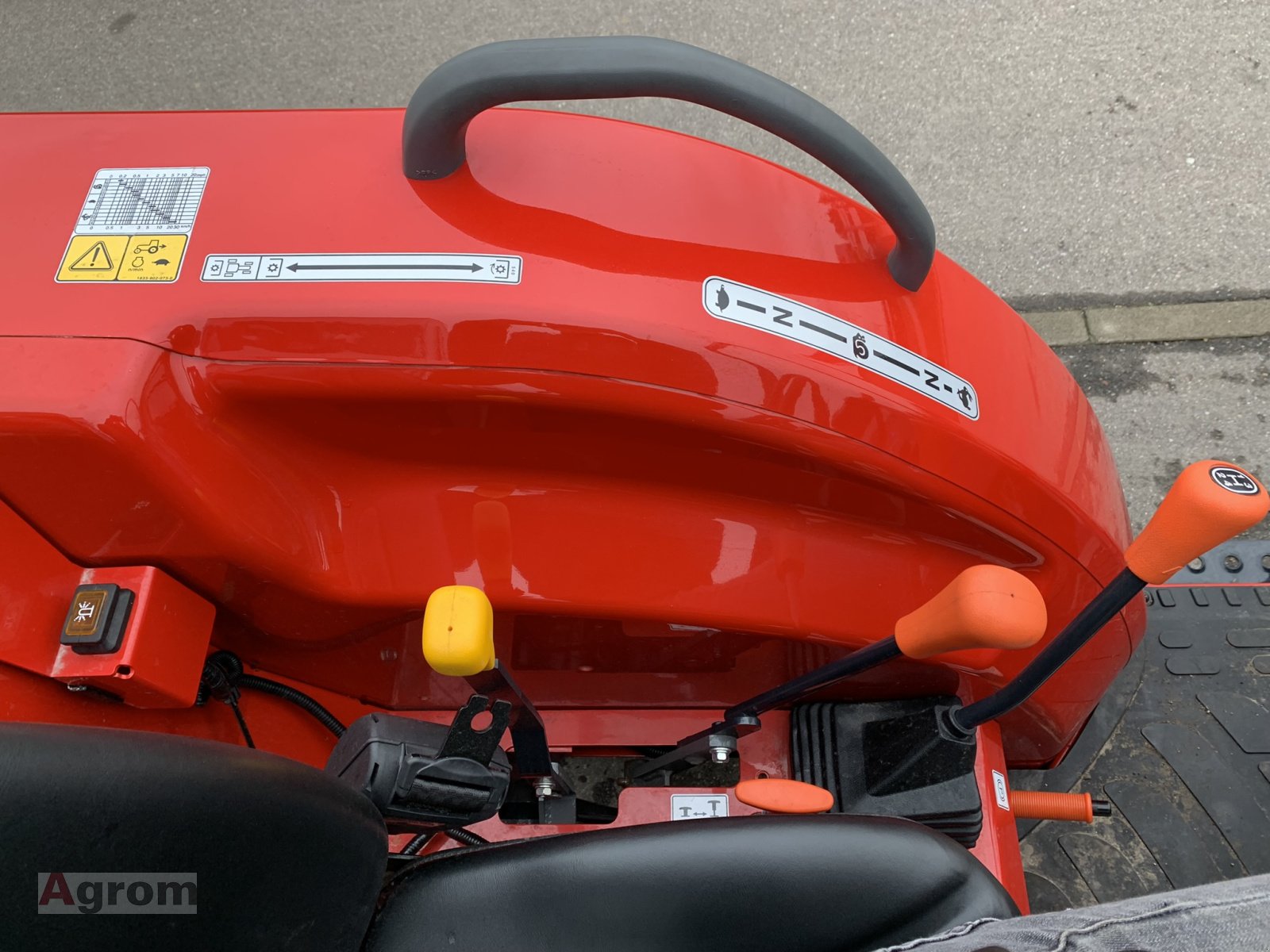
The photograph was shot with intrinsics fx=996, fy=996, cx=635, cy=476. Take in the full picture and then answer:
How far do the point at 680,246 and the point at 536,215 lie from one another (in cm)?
12

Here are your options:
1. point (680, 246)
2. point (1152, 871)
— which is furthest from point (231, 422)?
point (1152, 871)

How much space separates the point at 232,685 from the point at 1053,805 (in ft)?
2.76

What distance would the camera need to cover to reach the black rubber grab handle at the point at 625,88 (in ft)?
2.25

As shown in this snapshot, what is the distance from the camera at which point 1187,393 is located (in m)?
1.60

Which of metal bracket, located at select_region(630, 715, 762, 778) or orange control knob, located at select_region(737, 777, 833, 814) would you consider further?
metal bracket, located at select_region(630, 715, 762, 778)

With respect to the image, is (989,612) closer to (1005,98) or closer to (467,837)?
(467,837)

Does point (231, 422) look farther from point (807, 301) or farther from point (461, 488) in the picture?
point (807, 301)

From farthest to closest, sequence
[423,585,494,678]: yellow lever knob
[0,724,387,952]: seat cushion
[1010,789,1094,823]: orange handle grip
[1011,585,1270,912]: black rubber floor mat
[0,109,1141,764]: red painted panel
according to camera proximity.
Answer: [1011,585,1270,912]: black rubber floor mat
[1010,789,1094,823]: orange handle grip
[0,109,1141,764]: red painted panel
[423,585,494,678]: yellow lever knob
[0,724,387,952]: seat cushion

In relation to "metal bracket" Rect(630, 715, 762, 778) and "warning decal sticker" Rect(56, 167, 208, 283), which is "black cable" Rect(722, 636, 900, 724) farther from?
"warning decal sticker" Rect(56, 167, 208, 283)

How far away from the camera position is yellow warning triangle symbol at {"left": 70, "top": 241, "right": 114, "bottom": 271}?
0.74m

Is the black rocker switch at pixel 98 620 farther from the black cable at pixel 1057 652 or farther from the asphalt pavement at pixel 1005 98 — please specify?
the asphalt pavement at pixel 1005 98

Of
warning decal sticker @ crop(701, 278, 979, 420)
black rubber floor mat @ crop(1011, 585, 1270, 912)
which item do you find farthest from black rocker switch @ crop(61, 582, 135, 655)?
black rubber floor mat @ crop(1011, 585, 1270, 912)

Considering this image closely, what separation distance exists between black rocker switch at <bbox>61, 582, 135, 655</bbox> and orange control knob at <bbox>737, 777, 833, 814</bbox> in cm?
52

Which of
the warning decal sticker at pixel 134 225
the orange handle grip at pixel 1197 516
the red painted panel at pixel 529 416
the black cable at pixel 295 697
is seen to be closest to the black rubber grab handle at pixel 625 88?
the red painted panel at pixel 529 416
